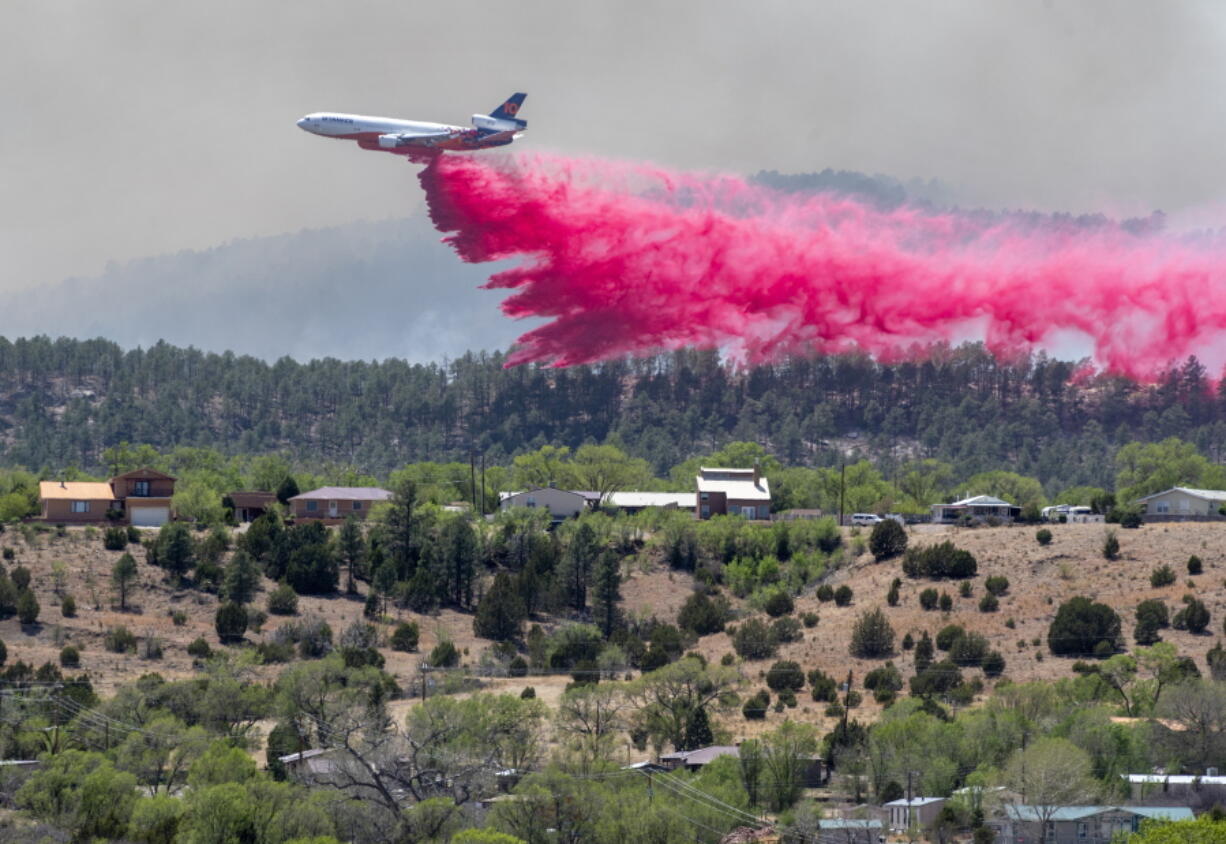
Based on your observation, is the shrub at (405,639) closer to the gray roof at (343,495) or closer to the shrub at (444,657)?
the shrub at (444,657)

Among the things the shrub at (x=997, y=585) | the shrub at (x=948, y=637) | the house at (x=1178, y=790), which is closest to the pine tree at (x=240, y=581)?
the shrub at (x=948, y=637)

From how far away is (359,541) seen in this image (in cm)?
10688

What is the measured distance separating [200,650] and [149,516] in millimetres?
32512

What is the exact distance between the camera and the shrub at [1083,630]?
87.1 meters

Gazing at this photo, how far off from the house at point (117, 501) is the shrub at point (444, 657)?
35496mm

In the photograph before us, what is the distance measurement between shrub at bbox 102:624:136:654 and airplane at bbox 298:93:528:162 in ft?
110

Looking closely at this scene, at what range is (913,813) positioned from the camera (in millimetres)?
62500

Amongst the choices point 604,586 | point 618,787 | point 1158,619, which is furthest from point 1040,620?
point 618,787

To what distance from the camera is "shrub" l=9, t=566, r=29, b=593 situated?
93.6 metres

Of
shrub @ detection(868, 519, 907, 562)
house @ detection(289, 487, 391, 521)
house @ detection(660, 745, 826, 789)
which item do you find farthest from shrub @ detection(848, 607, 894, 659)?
house @ detection(289, 487, 391, 521)

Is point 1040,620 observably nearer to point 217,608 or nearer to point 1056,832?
point 1056,832

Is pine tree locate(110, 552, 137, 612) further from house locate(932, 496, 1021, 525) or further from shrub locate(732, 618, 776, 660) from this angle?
house locate(932, 496, 1021, 525)

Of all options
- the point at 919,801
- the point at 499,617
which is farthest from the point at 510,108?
the point at 919,801

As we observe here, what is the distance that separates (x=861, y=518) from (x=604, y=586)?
31358 mm
